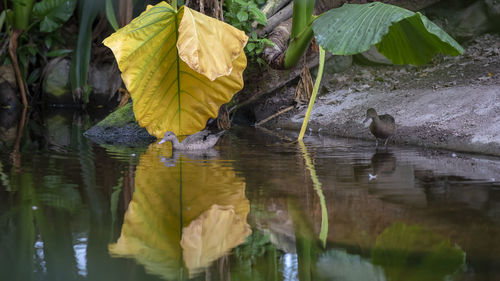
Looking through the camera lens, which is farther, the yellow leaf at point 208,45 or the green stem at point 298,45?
the green stem at point 298,45

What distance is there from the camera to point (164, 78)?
3.45m

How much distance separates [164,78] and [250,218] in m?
1.72

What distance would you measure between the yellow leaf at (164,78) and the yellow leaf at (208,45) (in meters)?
0.06

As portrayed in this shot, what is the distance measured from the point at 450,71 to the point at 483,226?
406 centimetres

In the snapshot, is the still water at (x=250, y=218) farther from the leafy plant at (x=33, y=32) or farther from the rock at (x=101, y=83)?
the rock at (x=101, y=83)

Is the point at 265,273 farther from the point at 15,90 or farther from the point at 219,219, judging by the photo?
the point at 15,90

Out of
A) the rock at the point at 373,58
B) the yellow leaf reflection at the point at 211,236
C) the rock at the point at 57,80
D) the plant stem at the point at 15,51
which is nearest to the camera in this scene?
the yellow leaf reflection at the point at 211,236

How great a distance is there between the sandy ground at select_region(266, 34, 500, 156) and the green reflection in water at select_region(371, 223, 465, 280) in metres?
2.05

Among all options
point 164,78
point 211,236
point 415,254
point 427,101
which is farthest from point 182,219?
point 427,101

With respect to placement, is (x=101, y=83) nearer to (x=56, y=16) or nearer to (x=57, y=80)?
(x=57, y=80)

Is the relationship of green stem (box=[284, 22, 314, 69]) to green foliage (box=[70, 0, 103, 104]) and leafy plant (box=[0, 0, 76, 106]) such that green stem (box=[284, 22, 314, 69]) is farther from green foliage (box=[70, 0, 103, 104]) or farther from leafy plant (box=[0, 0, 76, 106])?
leafy plant (box=[0, 0, 76, 106])

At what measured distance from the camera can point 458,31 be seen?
20.9 ft

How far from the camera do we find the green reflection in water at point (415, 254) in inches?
56.5

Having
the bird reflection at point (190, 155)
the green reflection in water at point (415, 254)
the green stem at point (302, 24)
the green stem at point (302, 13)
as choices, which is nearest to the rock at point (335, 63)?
the green stem at point (302, 24)
